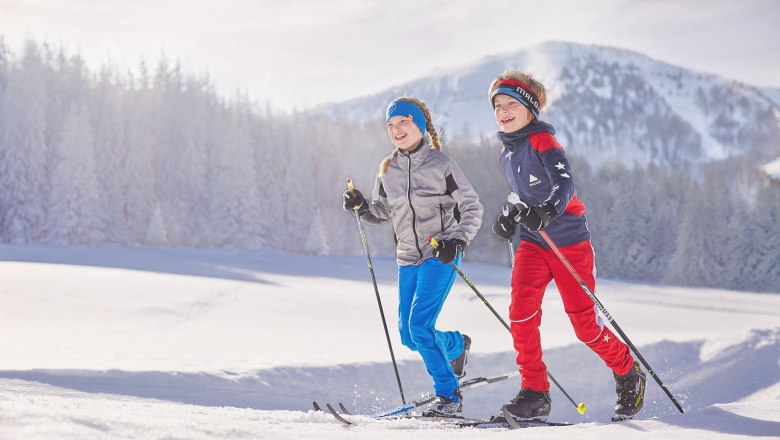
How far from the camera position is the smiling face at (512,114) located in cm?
445

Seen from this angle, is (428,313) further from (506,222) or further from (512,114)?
(512,114)

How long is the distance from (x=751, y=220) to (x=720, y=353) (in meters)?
39.2

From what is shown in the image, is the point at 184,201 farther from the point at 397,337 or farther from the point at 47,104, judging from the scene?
the point at 397,337

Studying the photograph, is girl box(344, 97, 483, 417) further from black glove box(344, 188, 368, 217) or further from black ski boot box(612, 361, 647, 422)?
black ski boot box(612, 361, 647, 422)

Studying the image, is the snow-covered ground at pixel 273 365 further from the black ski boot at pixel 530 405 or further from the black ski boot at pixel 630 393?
the black ski boot at pixel 530 405

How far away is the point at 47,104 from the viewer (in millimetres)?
47469

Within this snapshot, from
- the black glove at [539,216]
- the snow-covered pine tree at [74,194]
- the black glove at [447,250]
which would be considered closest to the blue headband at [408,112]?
the black glove at [447,250]

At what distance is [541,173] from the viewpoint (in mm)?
4316

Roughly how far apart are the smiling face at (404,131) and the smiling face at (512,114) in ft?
2.74

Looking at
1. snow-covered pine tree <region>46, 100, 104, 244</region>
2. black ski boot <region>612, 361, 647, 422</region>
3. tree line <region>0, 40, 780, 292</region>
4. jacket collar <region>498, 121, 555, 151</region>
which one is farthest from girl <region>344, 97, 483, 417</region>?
snow-covered pine tree <region>46, 100, 104, 244</region>

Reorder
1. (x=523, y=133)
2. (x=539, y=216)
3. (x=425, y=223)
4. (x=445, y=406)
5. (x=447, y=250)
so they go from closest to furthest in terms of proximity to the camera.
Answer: (x=539, y=216) < (x=523, y=133) < (x=447, y=250) < (x=445, y=406) < (x=425, y=223)

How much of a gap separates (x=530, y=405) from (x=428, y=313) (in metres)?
1.00

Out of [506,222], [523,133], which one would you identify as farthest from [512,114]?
[506,222]

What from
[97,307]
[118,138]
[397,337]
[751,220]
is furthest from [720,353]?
[118,138]
